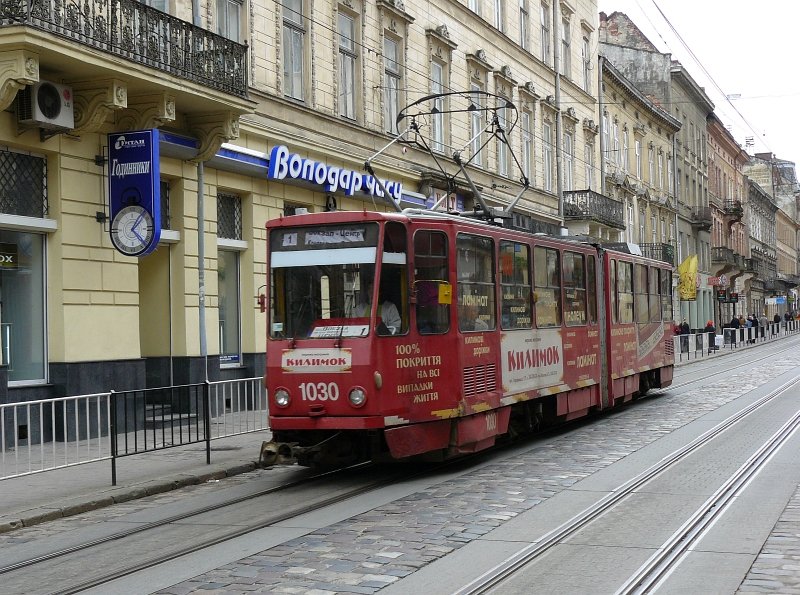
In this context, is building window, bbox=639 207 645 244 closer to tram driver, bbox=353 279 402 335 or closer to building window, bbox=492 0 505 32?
building window, bbox=492 0 505 32

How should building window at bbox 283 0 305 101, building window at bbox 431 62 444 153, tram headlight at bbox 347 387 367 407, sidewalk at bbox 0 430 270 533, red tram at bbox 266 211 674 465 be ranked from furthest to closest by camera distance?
building window at bbox 431 62 444 153 → building window at bbox 283 0 305 101 → red tram at bbox 266 211 674 465 → tram headlight at bbox 347 387 367 407 → sidewalk at bbox 0 430 270 533

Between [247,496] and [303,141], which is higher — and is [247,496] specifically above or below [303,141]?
below

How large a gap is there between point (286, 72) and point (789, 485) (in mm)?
14070

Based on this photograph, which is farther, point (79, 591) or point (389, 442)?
point (389, 442)

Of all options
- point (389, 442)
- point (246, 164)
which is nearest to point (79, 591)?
point (389, 442)

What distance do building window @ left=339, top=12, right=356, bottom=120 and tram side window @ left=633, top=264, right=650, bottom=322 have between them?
7.31 meters

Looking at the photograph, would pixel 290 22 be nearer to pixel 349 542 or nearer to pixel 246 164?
pixel 246 164

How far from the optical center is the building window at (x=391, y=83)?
→ 2605cm

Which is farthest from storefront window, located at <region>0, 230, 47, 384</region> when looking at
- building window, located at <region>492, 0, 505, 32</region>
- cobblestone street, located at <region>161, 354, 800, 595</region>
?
building window, located at <region>492, 0, 505, 32</region>

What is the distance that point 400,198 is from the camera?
26109 millimetres

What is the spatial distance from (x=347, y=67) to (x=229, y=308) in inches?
263

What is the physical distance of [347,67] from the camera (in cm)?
2441

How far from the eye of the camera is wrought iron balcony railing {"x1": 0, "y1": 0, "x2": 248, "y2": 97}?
14.1m

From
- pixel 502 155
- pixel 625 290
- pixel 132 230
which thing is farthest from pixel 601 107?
pixel 132 230
